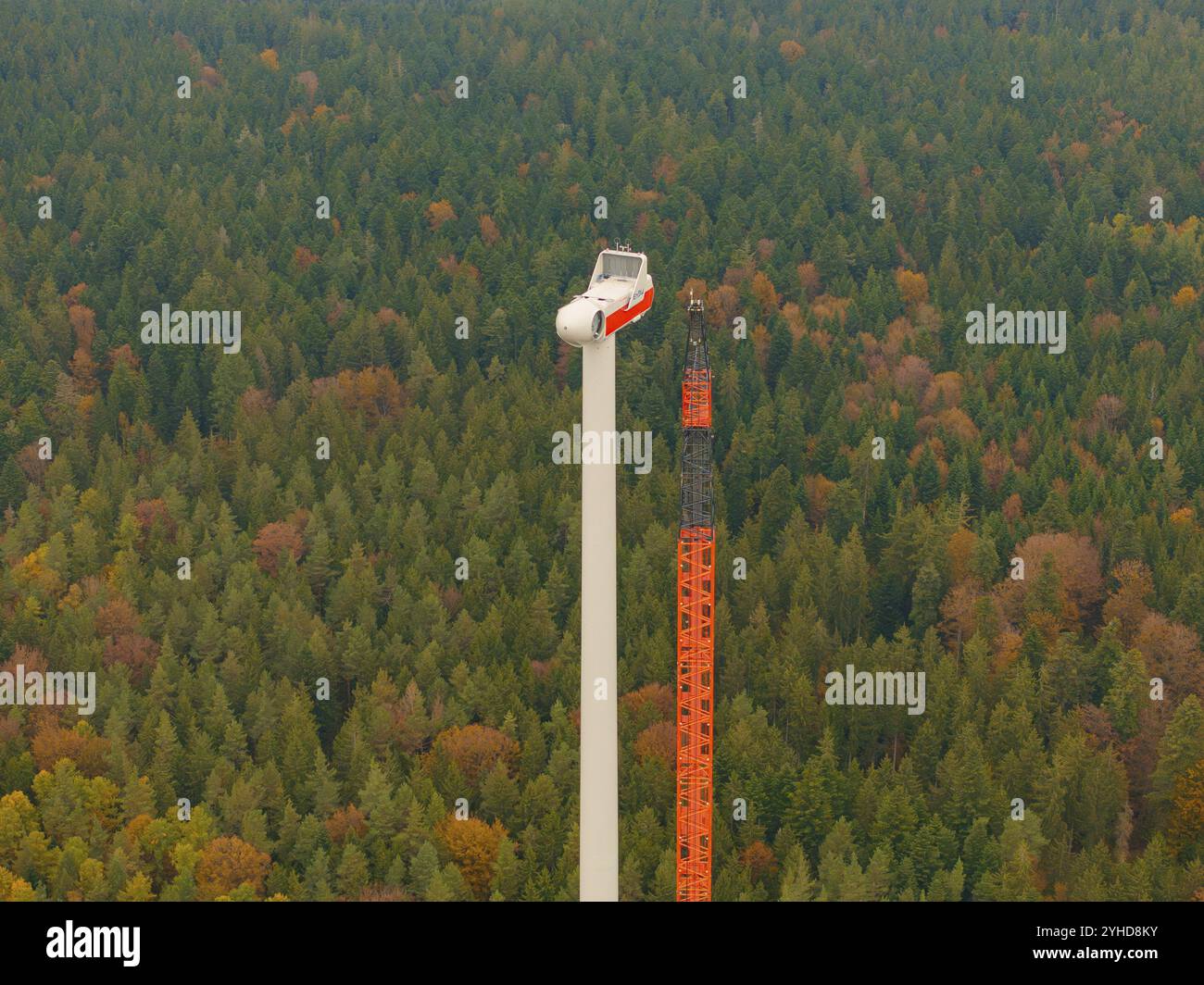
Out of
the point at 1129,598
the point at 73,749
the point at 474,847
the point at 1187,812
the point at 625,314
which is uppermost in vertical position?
the point at 625,314

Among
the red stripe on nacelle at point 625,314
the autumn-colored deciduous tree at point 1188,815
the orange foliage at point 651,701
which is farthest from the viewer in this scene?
the orange foliage at point 651,701

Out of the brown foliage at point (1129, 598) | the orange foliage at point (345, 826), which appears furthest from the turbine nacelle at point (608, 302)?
the brown foliage at point (1129, 598)

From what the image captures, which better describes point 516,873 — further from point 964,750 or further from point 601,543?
point 601,543

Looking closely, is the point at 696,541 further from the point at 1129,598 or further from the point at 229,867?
the point at 1129,598

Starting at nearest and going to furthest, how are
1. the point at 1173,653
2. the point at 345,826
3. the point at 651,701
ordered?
1. the point at 345,826
2. the point at 651,701
3. the point at 1173,653

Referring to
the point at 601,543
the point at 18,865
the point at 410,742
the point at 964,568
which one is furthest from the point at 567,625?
the point at 601,543

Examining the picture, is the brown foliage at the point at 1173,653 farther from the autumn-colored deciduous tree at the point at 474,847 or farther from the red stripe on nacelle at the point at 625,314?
the red stripe on nacelle at the point at 625,314

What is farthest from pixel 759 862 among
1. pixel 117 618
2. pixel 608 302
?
pixel 608 302
